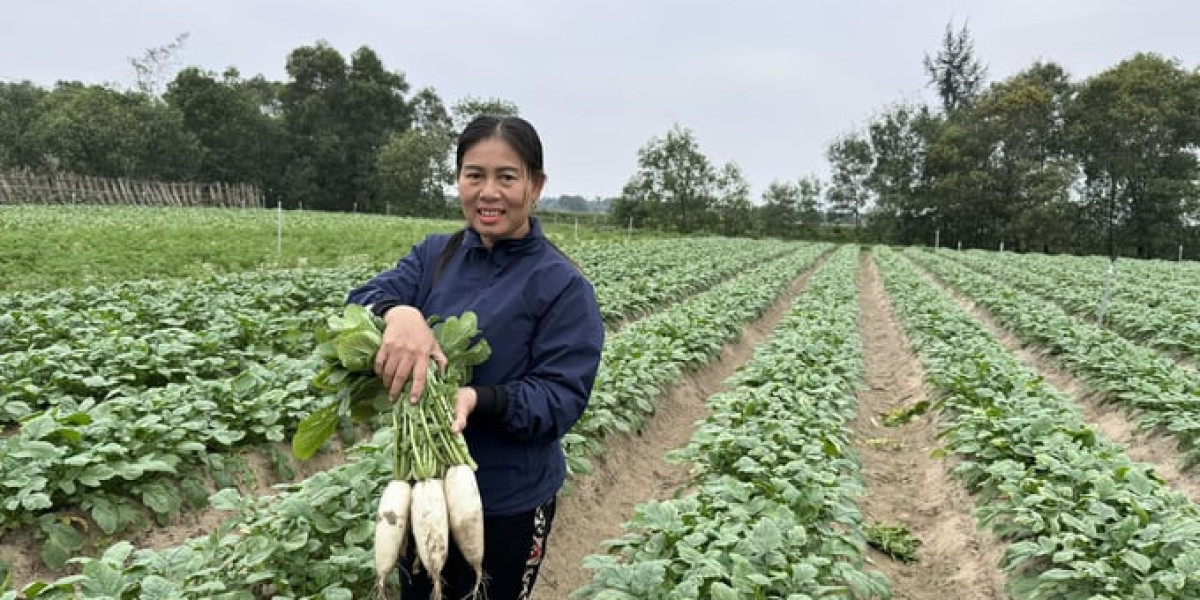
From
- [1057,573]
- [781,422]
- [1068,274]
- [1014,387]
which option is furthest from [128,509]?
[1068,274]

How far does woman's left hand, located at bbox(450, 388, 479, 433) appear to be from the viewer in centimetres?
167

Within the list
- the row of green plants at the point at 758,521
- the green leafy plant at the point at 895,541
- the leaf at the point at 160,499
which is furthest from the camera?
the green leafy plant at the point at 895,541

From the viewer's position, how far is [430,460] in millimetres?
1703

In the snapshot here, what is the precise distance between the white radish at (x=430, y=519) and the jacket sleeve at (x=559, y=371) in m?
0.23

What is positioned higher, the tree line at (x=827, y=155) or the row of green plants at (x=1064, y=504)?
the tree line at (x=827, y=155)

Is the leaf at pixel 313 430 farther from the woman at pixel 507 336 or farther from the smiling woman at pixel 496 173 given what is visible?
the smiling woman at pixel 496 173

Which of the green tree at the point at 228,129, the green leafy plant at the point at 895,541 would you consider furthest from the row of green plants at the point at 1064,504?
the green tree at the point at 228,129

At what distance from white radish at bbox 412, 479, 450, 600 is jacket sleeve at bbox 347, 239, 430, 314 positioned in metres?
0.52

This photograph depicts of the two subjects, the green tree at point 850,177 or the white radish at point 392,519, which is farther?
the green tree at point 850,177

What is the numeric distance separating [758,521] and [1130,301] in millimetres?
15891

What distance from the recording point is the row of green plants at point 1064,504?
3.33 m

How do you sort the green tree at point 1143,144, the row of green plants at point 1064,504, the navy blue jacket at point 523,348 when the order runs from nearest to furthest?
the navy blue jacket at point 523,348
the row of green plants at point 1064,504
the green tree at point 1143,144

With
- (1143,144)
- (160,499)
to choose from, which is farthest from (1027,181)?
(160,499)

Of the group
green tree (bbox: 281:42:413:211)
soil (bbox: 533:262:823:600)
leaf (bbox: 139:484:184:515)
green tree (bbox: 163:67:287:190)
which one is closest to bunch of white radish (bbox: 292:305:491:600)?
soil (bbox: 533:262:823:600)
